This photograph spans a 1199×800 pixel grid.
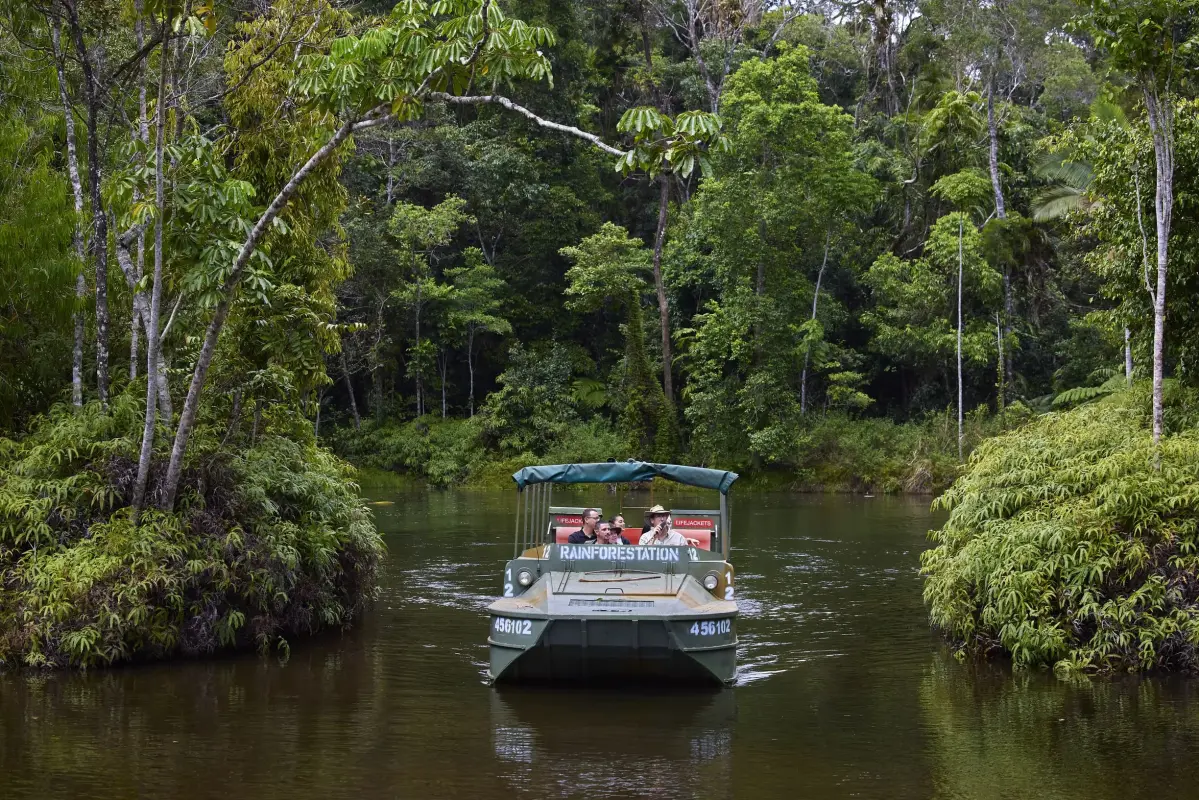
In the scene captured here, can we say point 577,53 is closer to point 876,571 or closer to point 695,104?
point 695,104

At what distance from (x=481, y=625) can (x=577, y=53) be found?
39.9 m

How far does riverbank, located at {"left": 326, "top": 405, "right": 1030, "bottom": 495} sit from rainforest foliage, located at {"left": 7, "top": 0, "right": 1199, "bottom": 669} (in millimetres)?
174

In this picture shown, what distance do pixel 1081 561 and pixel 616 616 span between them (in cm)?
606

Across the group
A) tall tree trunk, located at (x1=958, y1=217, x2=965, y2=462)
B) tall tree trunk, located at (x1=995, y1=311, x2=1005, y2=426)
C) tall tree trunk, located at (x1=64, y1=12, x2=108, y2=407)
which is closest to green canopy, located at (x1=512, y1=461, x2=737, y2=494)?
tall tree trunk, located at (x1=64, y1=12, x2=108, y2=407)

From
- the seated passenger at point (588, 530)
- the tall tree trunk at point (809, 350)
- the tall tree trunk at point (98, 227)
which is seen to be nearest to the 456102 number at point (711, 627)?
the seated passenger at point (588, 530)

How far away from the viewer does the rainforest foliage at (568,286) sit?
1493cm

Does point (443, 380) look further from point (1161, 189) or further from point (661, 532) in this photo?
point (1161, 189)

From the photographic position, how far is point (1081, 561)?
49.0 ft

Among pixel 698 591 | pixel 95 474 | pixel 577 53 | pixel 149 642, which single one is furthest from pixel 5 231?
pixel 577 53

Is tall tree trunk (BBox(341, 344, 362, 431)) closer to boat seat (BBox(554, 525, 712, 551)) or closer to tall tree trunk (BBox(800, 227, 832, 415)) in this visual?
tall tree trunk (BBox(800, 227, 832, 415))

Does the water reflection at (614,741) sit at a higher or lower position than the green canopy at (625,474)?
lower

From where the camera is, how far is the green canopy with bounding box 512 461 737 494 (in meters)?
16.1

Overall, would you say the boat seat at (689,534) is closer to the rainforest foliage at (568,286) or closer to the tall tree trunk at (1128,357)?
the rainforest foliage at (568,286)

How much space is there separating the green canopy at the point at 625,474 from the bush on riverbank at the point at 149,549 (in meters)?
3.23
